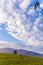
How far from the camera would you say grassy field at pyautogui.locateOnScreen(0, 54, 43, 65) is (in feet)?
90.9

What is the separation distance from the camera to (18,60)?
95.0 ft

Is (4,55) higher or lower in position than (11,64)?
higher

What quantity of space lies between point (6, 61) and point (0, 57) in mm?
2885

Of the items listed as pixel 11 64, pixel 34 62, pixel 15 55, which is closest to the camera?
pixel 11 64

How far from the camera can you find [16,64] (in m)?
27.1

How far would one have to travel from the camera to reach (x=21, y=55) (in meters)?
30.9

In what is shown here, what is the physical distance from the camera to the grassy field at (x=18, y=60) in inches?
1091

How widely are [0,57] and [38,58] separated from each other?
6.46m

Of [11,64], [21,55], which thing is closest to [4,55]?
[21,55]

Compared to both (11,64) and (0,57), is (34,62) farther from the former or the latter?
(0,57)

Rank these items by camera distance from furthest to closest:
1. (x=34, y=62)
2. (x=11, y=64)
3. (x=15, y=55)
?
(x=15, y=55) → (x=34, y=62) → (x=11, y=64)

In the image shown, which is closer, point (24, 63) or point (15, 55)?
point (24, 63)

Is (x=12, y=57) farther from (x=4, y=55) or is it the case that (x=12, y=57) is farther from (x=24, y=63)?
(x=24, y=63)

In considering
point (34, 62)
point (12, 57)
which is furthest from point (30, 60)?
point (12, 57)
